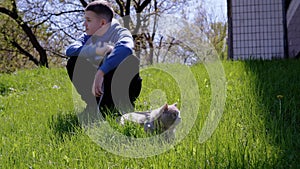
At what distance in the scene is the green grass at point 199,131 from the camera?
6.33ft

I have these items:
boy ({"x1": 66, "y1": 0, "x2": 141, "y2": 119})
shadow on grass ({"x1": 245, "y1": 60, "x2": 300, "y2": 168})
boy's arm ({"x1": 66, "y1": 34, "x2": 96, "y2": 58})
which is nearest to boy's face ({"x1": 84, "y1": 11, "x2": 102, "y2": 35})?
boy ({"x1": 66, "y1": 0, "x2": 141, "y2": 119})

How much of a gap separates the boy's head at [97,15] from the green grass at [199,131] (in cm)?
67

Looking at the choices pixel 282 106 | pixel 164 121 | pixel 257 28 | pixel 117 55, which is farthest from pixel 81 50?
pixel 257 28

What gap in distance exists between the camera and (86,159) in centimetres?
214

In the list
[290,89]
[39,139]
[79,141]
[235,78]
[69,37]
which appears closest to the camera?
[79,141]

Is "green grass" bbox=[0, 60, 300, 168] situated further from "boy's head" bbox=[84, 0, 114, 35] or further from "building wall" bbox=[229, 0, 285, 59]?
"building wall" bbox=[229, 0, 285, 59]

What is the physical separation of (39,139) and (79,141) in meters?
0.36

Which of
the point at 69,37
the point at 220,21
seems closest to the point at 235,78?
the point at 69,37

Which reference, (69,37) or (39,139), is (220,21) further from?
(39,139)

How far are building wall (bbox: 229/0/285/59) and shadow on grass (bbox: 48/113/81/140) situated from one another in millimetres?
4628

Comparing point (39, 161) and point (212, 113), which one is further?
point (212, 113)

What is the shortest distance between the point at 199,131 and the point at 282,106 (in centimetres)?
73

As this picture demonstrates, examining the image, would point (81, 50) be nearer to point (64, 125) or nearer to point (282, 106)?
point (64, 125)

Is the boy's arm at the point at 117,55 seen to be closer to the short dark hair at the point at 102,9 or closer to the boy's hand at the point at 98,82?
the boy's hand at the point at 98,82
